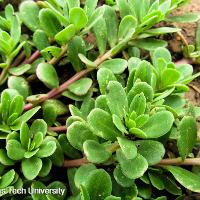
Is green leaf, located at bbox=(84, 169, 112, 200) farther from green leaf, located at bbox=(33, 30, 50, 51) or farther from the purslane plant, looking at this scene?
green leaf, located at bbox=(33, 30, 50, 51)

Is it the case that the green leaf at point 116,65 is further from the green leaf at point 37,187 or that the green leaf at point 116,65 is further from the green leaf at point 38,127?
the green leaf at point 37,187

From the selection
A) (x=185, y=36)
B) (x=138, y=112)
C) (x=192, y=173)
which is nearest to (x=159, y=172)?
(x=192, y=173)

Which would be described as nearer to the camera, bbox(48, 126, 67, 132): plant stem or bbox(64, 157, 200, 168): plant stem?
bbox(64, 157, 200, 168): plant stem

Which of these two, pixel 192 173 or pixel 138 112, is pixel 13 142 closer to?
pixel 138 112

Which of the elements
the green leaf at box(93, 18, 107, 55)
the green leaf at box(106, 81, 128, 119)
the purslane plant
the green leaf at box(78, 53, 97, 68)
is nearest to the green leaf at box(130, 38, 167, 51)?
the purslane plant

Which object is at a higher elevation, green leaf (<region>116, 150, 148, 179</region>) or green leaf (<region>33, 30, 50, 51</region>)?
green leaf (<region>33, 30, 50, 51</region>)

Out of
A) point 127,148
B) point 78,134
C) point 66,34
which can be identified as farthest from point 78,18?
point 127,148
